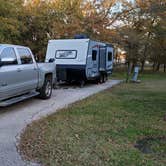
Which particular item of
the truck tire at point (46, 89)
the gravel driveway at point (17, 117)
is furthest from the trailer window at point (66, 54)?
the truck tire at point (46, 89)

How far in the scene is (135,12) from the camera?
30.8 meters

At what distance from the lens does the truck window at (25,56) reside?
924 cm

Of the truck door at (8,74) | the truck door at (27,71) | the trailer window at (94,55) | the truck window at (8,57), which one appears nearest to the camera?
the truck door at (8,74)

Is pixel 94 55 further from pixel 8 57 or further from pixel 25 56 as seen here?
pixel 8 57

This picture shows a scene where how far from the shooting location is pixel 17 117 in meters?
7.79

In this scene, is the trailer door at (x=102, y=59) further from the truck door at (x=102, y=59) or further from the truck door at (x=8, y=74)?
the truck door at (x=8, y=74)

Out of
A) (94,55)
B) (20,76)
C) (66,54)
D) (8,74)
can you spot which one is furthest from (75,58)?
(8,74)

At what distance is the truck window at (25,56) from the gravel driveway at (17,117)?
1.31m

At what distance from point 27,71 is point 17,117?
1.90 m

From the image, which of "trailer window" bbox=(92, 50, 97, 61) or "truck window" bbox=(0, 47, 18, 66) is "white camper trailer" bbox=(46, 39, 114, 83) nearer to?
"trailer window" bbox=(92, 50, 97, 61)

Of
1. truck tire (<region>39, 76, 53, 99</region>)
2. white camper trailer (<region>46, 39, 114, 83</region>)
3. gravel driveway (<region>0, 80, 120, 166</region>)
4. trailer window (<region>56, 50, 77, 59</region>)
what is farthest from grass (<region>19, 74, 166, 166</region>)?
trailer window (<region>56, 50, 77, 59</region>)

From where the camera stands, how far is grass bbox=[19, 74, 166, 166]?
4.80 meters

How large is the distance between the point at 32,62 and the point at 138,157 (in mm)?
5793

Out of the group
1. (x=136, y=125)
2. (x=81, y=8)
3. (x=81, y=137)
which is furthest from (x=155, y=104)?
(x=81, y=8)
